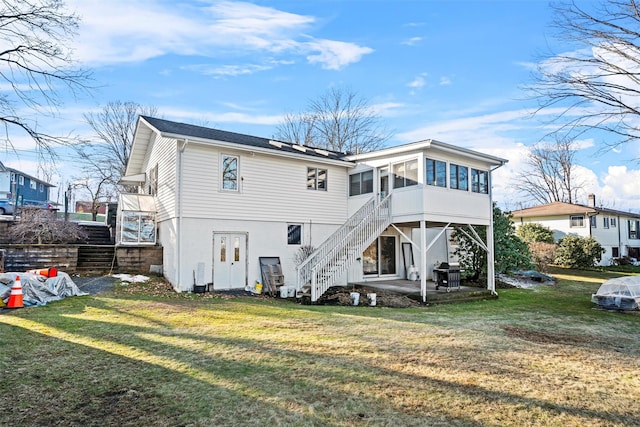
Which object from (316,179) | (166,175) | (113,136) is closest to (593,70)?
(316,179)

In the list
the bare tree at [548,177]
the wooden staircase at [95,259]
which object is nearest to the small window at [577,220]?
the bare tree at [548,177]

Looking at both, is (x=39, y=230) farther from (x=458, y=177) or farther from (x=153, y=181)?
(x=458, y=177)

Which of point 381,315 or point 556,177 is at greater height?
point 556,177

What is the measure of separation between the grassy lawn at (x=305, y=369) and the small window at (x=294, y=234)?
5208mm

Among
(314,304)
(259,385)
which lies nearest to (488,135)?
(314,304)

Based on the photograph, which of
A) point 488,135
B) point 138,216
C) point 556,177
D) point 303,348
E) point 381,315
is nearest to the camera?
point 303,348

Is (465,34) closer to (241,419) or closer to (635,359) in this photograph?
(635,359)

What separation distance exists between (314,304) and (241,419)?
783 centimetres

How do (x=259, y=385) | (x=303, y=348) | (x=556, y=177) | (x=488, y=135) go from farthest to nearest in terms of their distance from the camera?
1. (x=556, y=177)
2. (x=488, y=135)
3. (x=303, y=348)
4. (x=259, y=385)

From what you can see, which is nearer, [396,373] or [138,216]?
[396,373]

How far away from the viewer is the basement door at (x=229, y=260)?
12320 mm

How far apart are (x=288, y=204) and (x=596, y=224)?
2667 centimetres

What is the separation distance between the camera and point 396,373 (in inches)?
191

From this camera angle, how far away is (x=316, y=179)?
14781mm
